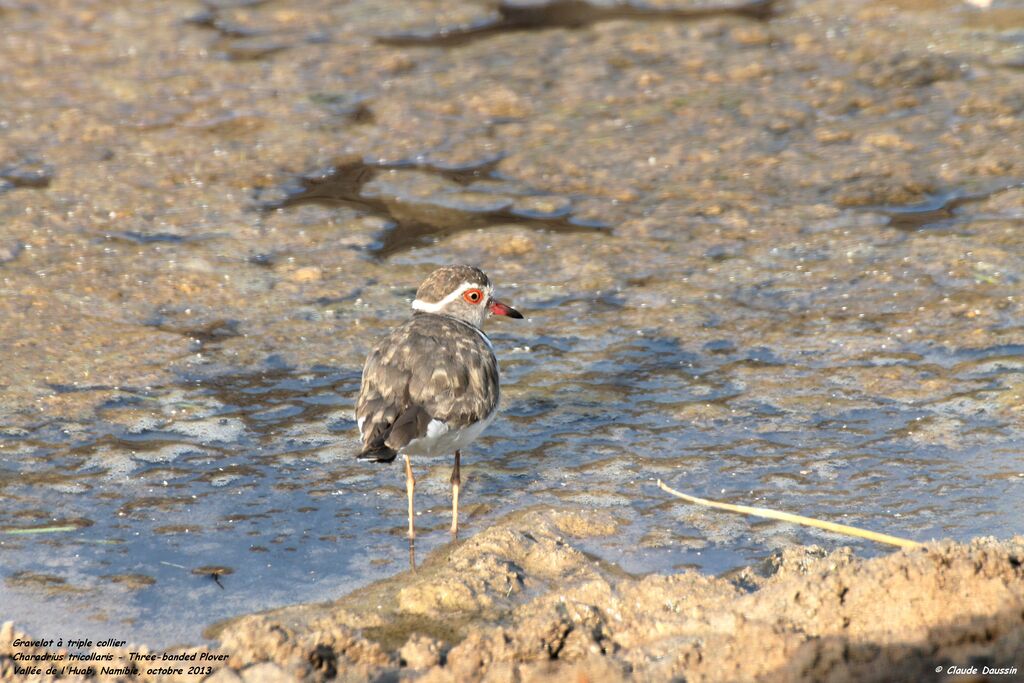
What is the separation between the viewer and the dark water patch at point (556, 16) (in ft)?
39.9

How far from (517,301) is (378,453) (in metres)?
3.02

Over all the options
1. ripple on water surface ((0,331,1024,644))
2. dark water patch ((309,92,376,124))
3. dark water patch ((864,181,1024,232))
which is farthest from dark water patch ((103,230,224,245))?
dark water patch ((864,181,1024,232))

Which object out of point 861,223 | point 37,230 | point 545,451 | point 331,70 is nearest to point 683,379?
point 545,451

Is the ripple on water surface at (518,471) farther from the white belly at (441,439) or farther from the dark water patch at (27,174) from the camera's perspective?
the dark water patch at (27,174)

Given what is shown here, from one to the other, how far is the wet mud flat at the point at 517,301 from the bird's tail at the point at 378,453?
19.2 inches

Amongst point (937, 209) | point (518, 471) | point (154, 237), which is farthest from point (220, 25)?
point (518, 471)

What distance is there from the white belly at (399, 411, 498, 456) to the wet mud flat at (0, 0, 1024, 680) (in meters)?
0.36

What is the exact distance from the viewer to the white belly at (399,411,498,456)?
5.70 m

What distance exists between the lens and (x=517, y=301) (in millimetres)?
8305

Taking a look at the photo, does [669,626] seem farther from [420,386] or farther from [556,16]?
[556,16]

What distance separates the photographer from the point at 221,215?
9.27 metres

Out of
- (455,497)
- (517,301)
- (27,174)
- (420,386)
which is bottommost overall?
(455,497)

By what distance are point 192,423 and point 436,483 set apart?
4.73 feet

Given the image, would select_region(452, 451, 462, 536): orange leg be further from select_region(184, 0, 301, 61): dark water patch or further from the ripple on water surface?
select_region(184, 0, 301, 61): dark water patch
